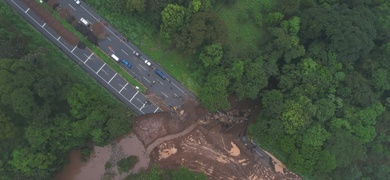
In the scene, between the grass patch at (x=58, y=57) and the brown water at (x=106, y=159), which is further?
the grass patch at (x=58, y=57)

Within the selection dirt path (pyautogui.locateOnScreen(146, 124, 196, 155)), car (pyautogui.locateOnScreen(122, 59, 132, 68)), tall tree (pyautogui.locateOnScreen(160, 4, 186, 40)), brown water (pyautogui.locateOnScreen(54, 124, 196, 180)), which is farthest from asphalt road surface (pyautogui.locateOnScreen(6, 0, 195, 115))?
tall tree (pyautogui.locateOnScreen(160, 4, 186, 40))

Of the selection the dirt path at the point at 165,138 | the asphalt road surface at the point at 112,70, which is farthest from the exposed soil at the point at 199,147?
the asphalt road surface at the point at 112,70

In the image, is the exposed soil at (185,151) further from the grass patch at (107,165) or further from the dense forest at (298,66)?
the dense forest at (298,66)

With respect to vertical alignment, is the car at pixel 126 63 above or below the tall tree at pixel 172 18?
below

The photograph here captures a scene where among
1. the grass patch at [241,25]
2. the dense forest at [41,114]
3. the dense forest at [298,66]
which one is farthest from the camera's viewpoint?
the grass patch at [241,25]

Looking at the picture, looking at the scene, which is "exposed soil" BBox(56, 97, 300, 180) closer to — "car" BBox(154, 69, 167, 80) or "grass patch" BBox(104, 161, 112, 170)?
"grass patch" BBox(104, 161, 112, 170)

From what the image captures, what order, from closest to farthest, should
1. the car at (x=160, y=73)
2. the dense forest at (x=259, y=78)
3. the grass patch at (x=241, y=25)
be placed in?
the dense forest at (x=259, y=78) < the car at (x=160, y=73) < the grass patch at (x=241, y=25)
